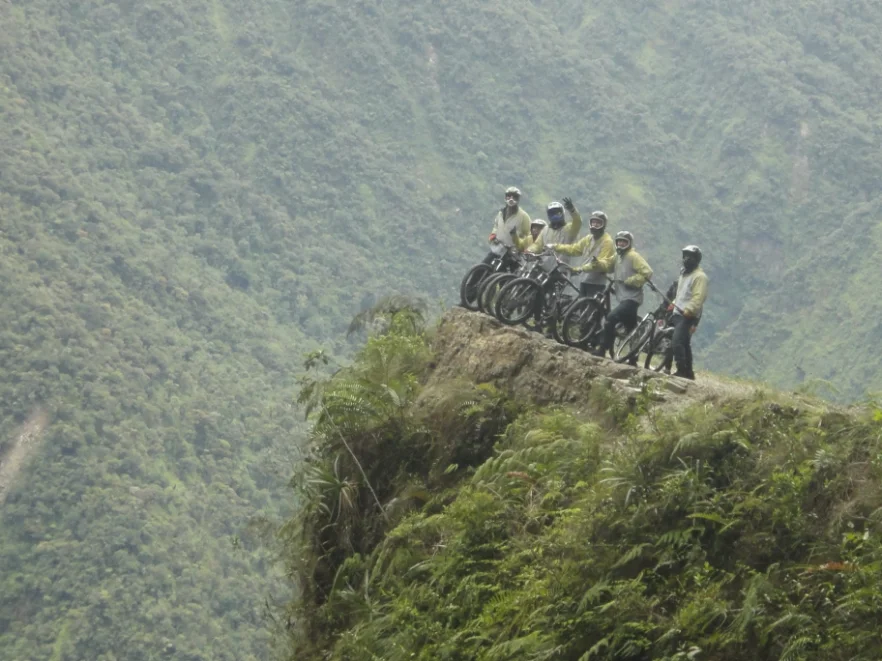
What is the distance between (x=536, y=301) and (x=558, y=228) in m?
1.57

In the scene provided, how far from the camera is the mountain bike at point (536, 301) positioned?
1528cm

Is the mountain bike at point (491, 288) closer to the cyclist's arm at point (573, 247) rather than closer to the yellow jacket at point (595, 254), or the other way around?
the cyclist's arm at point (573, 247)

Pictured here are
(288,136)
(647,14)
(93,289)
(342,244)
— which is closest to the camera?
(93,289)

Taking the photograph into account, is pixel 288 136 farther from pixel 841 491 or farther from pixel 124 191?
pixel 841 491

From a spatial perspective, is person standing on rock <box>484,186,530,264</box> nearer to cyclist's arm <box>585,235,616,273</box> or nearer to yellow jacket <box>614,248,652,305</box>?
cyclist's arm <box>585,235,616,273</box>

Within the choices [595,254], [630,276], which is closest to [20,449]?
[595,254]

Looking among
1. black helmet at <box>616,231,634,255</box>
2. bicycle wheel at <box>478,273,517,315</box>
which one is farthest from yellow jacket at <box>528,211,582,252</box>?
black helmet at <box>616,231,634,255</box>

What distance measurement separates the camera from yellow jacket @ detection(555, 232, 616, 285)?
15.3 m

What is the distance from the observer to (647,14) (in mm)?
169375

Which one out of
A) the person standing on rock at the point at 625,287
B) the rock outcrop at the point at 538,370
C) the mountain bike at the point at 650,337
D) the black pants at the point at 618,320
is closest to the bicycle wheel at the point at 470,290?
the person standing on rock at the point at 625,287

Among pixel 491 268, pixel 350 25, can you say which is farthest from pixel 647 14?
pixel 491 268

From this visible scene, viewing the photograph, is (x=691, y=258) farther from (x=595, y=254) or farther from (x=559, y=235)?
(x=559, y=235)

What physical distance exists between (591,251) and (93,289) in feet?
295

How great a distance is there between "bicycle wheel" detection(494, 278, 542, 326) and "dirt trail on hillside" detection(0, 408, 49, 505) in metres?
70.9
